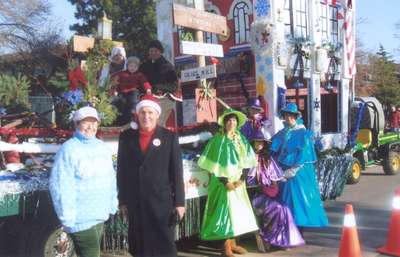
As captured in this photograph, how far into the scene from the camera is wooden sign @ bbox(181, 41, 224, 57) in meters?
6.31

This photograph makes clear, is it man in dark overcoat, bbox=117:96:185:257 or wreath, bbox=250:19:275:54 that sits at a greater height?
wreath, bbox=250:19:275:54

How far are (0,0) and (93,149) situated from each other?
95.6 ft

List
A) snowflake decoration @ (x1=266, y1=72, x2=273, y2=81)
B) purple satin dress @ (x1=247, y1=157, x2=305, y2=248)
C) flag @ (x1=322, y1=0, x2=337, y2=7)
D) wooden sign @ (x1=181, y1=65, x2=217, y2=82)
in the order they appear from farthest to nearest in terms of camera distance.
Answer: flag @ (x1=322, y1=0, x2=337, y2=7) → snowflake decoration @ (x1=266, y1=72, x2=273, y2=81) → wooden sign @ (x1=181, y1=65, x2=217, y2=82) → purple satin dress @ (x1=247, y1=157, x2=305, y2=248)

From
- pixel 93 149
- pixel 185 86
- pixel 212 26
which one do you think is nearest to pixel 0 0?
pixel 185 86

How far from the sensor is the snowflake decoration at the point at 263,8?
8383mm

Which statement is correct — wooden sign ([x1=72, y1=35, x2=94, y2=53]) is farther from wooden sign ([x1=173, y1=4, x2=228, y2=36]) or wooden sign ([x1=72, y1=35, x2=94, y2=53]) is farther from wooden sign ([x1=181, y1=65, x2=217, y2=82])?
wooden sign ([x1=173, y1=4, x2=228, y2=36])

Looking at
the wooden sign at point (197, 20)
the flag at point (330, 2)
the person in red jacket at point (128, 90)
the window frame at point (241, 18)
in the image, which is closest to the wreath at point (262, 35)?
the window frame at point (241, 18)

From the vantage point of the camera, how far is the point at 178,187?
14.0ft

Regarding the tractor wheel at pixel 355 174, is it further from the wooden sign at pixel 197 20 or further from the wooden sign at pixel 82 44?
the wooden sign at pixel 82 44

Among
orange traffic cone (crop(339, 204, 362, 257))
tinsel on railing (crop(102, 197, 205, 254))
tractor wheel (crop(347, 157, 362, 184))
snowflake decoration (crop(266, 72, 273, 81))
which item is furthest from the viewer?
tractor wheel (crop(347, 157, 362, 184))

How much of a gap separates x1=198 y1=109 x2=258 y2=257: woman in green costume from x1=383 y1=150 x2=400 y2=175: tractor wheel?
812 centimetres

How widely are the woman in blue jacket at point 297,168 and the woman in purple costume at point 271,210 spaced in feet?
0.41

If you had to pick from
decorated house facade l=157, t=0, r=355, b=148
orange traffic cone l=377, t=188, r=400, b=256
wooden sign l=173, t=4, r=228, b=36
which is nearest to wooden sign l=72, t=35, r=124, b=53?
decorated house facade l=157, t=0, r=355, b=148

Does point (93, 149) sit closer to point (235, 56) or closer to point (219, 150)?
point (219, 150)
